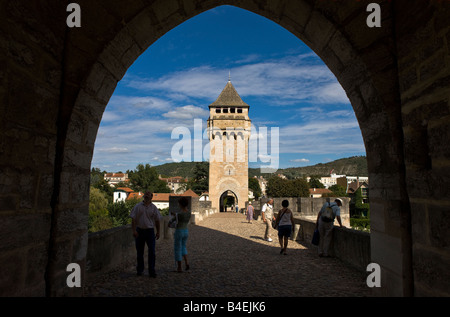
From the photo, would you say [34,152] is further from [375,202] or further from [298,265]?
[298,265]

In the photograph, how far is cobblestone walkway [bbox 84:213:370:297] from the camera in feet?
12.5

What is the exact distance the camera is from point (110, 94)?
9.32ft

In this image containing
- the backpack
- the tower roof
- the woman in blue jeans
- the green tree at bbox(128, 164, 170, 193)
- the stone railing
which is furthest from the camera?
the green tree at bbox(128, 164, 170, 193)

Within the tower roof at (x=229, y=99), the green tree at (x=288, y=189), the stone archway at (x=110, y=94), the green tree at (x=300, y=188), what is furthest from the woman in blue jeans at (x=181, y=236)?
the green tree at (x=300, y=188)

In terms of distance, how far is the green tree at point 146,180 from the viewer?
73188 millimetres

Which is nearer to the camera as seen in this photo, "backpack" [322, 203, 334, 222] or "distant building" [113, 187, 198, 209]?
"backpack" [322, 203, 334, 222]

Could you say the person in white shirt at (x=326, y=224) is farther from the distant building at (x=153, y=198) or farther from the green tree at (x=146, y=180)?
the green tree at (x=146, y=180)

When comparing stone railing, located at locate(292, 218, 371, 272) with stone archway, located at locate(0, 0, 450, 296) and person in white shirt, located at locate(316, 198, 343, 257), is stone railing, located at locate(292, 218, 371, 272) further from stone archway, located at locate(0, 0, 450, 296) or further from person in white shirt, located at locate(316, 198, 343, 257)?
stone archway, located at locate(0, 0, 450, 296)

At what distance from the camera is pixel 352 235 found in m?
5.23

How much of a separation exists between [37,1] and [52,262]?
1.98 meters

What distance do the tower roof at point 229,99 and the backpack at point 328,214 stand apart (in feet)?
105

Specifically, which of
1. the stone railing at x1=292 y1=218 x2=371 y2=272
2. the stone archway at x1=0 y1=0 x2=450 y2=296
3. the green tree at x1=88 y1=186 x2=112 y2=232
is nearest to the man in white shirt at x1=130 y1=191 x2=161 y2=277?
the stone archway at x1=0 y1=0 x2=450 y2=296

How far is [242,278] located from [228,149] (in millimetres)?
31401
